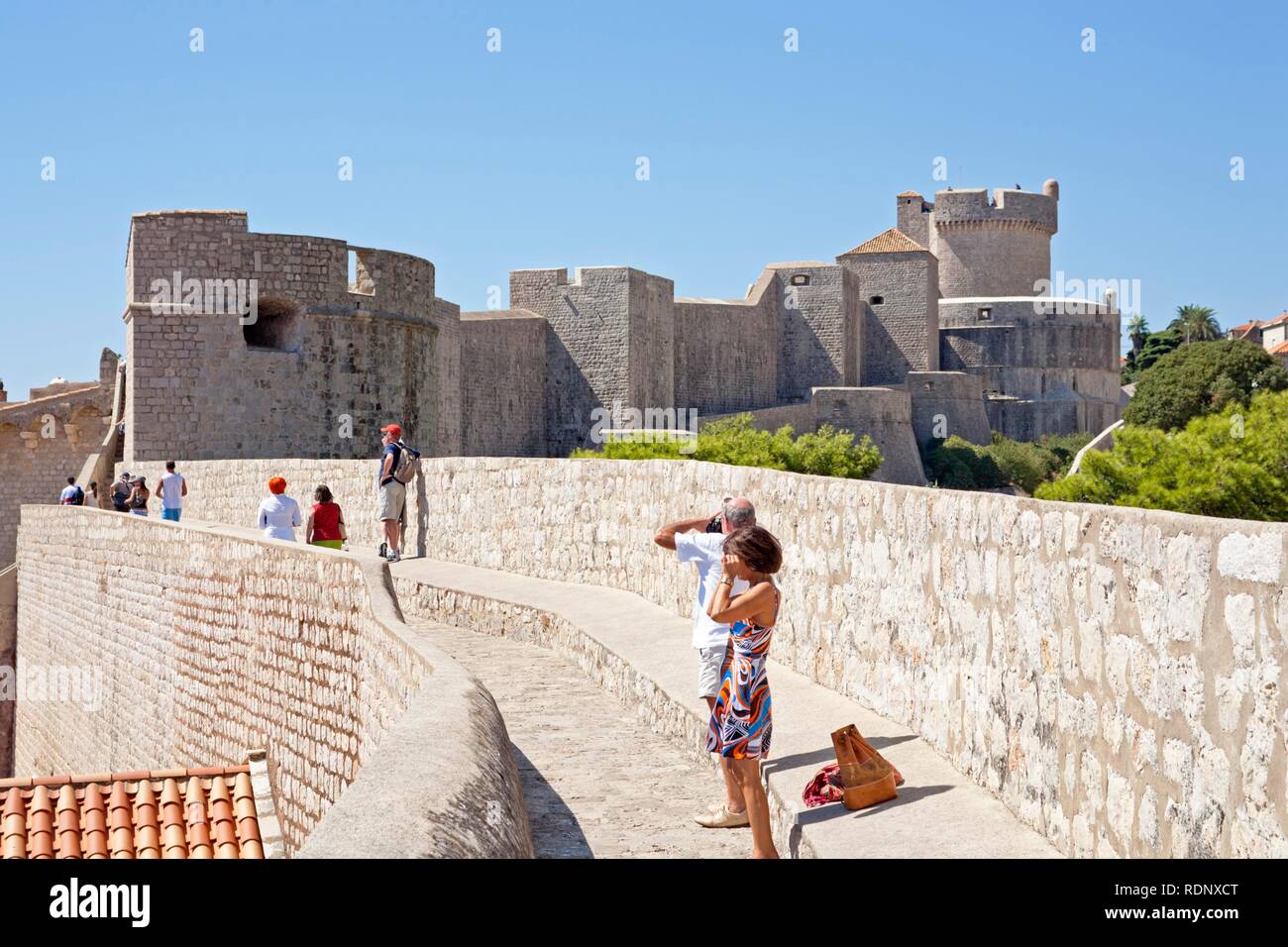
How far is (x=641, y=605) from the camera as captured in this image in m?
8.63

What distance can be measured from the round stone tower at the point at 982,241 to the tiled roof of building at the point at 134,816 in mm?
55663

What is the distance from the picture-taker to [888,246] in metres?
47.1

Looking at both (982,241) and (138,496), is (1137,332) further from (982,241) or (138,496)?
(138,496)

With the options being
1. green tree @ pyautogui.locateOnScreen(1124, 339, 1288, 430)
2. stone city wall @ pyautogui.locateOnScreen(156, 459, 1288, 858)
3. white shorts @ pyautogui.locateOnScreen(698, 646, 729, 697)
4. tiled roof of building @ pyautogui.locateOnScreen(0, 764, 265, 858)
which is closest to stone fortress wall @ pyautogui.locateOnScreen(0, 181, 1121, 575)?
green tree @ pyautogui.locateOnScreen(1124, 339, 1288, 430)

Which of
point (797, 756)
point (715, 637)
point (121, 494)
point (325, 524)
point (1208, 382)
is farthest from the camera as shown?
point (1208, 382)

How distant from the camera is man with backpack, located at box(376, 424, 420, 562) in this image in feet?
38.8

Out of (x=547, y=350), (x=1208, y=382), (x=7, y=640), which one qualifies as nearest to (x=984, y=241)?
(x=1208, y=382)

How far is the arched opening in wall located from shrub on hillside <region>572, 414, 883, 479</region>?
422 inches

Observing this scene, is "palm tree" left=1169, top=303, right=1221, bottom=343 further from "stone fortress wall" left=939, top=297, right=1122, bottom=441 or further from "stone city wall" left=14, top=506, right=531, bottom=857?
"stone city wall" left=14, top=506, right=531, bottom=857

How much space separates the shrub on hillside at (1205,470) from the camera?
26500mm

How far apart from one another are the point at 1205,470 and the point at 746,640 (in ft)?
82.5

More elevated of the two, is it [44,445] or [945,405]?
[945,405]
